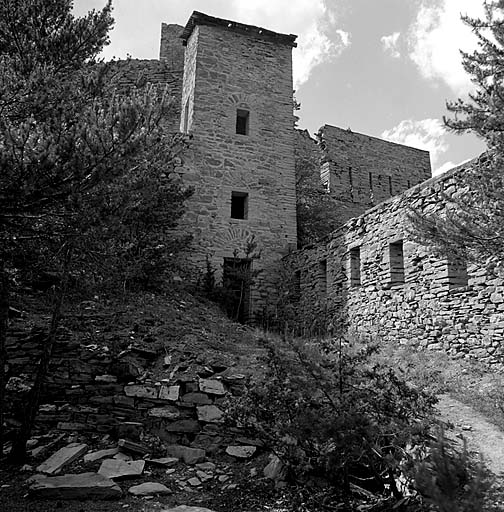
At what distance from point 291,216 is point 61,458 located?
31.4 feet

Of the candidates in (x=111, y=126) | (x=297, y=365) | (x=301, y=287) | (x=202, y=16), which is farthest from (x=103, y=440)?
(x=202, y=16)

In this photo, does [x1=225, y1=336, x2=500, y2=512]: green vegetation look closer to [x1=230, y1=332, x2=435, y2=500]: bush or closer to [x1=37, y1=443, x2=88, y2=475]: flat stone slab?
[x1=230, y1=332, x2=435, y2=500]: bush

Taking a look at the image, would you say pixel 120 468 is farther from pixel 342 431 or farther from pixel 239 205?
pixel 239 205

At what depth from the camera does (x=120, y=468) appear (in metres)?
4.20

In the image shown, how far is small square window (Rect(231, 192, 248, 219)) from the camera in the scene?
12758 millimetres

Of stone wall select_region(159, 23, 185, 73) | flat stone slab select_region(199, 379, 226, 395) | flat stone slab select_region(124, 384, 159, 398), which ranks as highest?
stone wall select_region(159, 23, 185, 73)

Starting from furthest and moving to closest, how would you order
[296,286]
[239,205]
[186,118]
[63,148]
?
[186,118] < [239,205] < [296,286] < [63,148]

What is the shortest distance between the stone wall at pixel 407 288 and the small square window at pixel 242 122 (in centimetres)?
480

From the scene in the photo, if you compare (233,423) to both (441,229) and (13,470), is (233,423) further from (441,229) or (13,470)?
(441,229)

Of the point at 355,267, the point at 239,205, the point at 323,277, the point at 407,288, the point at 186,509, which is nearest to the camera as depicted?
the point at 186,509

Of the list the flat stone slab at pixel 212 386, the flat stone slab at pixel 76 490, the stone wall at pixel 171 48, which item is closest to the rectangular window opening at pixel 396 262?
the flat stone slab at pixel 212 386

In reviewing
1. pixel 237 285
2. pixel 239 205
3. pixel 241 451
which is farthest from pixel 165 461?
pixel 239 205

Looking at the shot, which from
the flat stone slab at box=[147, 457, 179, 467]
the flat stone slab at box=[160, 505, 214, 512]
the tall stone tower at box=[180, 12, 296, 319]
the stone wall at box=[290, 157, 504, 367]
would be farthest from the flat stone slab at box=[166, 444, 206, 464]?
the tall stone tower at box=[180, 12, 296, 319]

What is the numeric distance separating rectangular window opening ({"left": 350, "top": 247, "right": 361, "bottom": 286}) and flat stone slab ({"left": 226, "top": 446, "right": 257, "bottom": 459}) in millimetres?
5381
